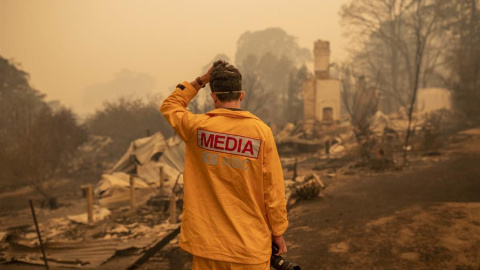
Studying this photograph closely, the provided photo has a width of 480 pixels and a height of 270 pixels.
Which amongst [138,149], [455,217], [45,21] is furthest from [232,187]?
[45,21]

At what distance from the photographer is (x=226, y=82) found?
2119 millimetres

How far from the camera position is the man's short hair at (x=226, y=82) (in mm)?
Answer: 2113

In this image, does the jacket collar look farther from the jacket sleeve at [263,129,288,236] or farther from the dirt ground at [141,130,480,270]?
the dirt ground at [141,130,480,270]

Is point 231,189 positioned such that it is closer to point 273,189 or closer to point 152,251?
point 273,189

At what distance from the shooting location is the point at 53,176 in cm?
1662

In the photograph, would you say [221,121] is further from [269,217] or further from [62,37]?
[62,37]

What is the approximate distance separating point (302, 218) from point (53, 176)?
14.1m

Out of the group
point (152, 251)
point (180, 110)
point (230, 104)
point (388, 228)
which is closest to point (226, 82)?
point (230, 104)

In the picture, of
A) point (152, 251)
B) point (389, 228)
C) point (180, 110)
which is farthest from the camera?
point (152, 251)

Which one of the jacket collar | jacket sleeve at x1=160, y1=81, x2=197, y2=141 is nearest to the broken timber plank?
jacket sleeve at x1=160, y1=81, x2=197, y2=141

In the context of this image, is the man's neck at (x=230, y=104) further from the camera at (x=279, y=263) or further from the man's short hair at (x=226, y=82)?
the camera at (x=279, y=263)

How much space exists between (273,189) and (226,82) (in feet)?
2.32

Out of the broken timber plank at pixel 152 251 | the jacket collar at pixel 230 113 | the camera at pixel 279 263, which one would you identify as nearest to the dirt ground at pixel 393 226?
the broken timber plank at pixel 152 251

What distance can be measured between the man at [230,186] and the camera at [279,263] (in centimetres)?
6
